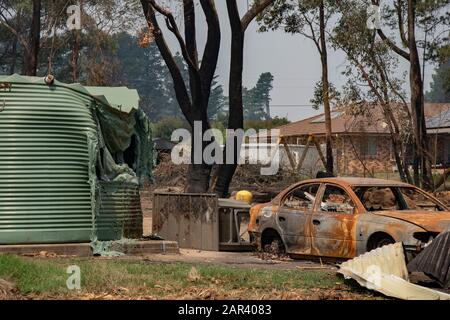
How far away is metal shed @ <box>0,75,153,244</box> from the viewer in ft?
40.8

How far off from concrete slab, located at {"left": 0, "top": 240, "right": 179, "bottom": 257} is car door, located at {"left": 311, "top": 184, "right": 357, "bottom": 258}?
2518 mm

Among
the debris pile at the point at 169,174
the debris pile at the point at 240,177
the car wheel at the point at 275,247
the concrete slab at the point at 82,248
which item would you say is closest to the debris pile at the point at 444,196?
the car wheel at the point at 275,247

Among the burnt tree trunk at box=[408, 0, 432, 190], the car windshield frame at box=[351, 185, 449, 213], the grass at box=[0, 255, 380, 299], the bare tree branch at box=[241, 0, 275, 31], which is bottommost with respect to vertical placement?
the grass at box=[0, 255, 380, 299]

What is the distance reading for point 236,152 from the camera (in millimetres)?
23422

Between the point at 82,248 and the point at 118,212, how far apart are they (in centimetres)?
119

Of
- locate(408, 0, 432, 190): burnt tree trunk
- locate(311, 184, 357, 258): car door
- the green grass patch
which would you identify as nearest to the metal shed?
the green grass patch

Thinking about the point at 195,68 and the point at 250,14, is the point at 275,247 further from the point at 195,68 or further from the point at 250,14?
the point at 250,14

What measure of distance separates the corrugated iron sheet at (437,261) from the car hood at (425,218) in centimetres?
181

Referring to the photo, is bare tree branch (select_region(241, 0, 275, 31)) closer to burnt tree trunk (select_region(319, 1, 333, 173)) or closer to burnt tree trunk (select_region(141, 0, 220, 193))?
burnt tree trunk (select_region(141, 0, 220, 193))

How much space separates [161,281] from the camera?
30.9 ft

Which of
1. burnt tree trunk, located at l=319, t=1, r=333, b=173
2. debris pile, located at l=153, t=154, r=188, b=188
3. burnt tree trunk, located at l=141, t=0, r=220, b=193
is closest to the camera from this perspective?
burnt tree trunk, located at l=141, t=0, r=220, b=193

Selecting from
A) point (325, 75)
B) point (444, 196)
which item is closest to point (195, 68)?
point (444, 196)
